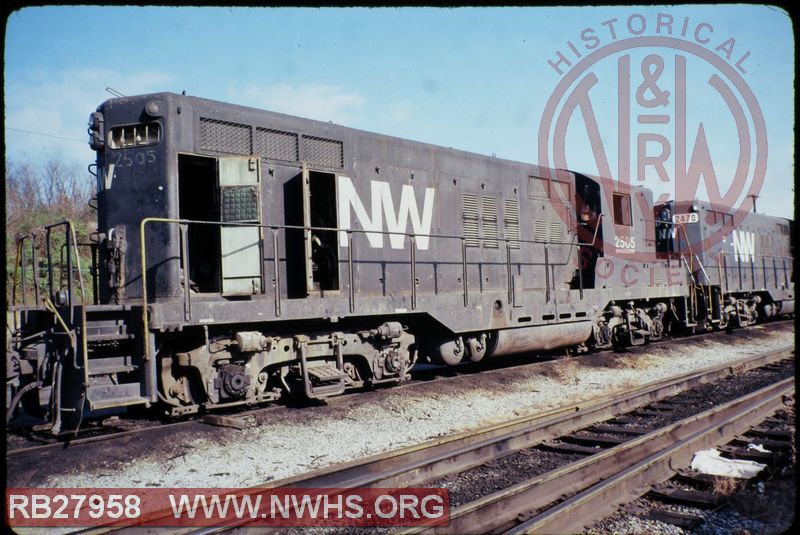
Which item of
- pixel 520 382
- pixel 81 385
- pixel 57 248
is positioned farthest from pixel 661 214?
pixel 57 248

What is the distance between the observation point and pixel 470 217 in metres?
10.6

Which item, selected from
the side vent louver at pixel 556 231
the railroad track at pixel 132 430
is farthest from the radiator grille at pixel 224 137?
the side vent louver at pixel 556 231

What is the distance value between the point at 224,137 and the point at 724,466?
6.68 m

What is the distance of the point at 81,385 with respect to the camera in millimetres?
5820

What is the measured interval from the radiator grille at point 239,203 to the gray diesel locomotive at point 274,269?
2 cm

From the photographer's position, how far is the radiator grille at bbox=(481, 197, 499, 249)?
1085cm

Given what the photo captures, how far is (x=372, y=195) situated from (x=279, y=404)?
10.9 feet

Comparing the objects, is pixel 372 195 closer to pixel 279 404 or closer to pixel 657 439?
pixel 279 404

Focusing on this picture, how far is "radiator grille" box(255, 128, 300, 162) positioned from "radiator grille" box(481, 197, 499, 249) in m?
3.99

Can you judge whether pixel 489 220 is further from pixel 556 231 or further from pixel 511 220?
pixel 556 231

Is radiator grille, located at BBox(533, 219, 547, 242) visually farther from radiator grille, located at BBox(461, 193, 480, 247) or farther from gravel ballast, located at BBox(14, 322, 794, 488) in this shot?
gravel ballast, located at BBox(14, 322, 794, 488)

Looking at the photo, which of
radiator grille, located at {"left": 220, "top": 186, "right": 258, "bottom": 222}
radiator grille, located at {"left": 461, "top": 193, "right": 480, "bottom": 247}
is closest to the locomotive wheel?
radiator grille, located at {"left": 461, "top": 193, "right": 480, "bottom": 247}

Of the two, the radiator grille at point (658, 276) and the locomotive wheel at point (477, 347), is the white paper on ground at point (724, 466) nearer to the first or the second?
the locomotive wheel at point (477, 347)

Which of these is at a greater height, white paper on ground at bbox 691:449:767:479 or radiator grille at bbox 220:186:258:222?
radiator grille at bbox 220:186:258:222
